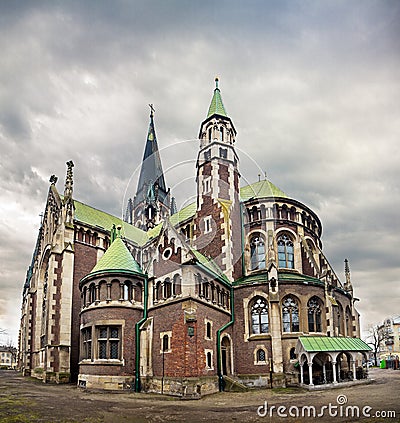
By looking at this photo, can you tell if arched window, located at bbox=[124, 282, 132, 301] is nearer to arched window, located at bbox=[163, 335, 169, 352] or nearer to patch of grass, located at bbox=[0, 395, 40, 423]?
arched window, located at bbox=[163, 335, 169, 352]

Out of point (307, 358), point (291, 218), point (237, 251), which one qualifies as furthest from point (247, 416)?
point (291, 218)

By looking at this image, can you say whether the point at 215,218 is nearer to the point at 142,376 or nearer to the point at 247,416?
the point at 142,376

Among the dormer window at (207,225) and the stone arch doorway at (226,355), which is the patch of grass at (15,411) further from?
the dormer window at (207,225)

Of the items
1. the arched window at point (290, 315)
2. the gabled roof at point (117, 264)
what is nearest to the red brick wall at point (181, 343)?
the gabled roof at point (117, 264)

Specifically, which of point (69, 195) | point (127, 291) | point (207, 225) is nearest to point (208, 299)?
point (127, 291)

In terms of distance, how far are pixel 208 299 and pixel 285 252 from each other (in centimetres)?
1146

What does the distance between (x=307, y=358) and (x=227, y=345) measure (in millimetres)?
6205

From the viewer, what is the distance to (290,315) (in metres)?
33.0

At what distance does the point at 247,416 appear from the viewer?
1798cm

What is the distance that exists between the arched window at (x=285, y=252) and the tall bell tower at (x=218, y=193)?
371cm

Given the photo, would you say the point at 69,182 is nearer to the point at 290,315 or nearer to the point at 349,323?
the point at 290,315

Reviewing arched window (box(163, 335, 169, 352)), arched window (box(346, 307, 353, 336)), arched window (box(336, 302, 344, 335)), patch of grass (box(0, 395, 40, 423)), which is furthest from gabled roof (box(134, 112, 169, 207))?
patch of grass (box(0, 395, 40, 423))

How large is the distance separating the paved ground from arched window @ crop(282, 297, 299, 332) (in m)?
6.55

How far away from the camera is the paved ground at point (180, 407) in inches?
679
